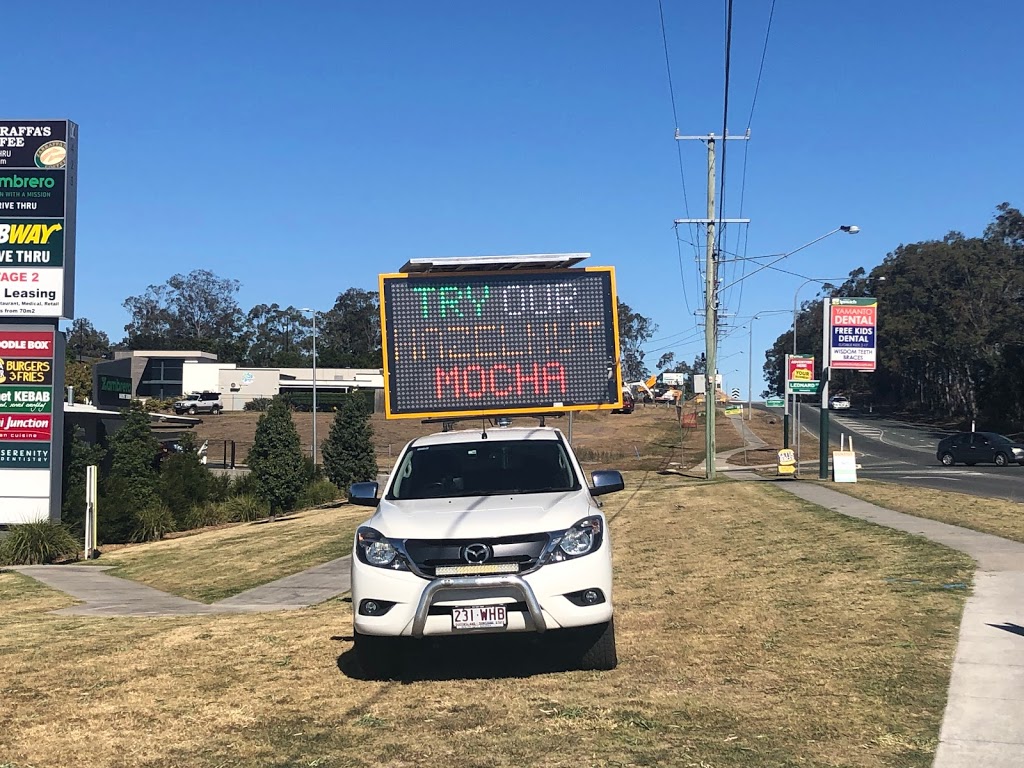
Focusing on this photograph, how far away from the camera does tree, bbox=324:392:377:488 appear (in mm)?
38375

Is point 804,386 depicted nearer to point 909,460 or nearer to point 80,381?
point 909,460

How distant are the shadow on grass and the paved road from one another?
1871 cm

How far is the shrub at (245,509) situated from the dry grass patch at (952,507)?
16899 millimetres

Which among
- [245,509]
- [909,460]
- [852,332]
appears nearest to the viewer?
[852,332]

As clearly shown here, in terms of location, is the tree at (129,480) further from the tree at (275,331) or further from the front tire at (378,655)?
the tree at (275,331)

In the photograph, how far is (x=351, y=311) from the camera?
146250 millimetres

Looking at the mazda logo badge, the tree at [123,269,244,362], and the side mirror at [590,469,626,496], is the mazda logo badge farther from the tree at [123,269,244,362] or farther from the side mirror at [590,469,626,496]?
the tree at [123,269,244,362]

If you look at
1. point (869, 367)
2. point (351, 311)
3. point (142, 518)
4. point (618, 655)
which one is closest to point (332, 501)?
point (142, 518)

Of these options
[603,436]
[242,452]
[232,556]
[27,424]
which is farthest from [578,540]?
[603,436]

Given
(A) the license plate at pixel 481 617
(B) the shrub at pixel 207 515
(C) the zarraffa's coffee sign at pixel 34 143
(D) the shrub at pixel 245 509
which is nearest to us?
(A) the license plate at pixel 481 617

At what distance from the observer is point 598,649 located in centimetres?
682

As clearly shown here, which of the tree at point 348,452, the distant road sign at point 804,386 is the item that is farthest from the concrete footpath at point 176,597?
the distant road sign at point 804,386

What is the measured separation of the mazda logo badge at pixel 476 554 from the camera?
21.4 ft

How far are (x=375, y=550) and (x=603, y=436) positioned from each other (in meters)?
66.3
